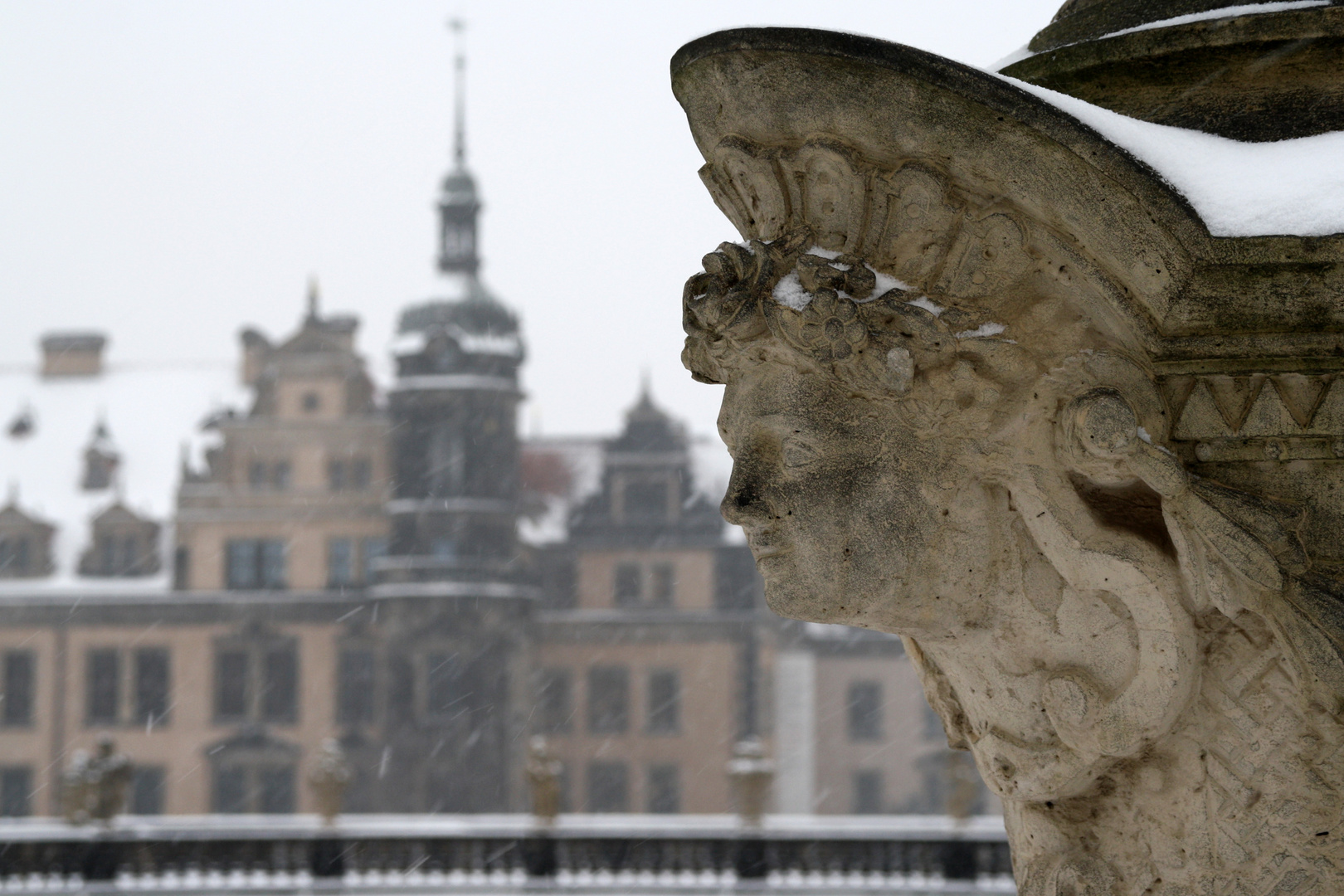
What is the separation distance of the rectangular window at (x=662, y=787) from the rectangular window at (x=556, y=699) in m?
2.40

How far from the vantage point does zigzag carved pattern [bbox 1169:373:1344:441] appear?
1.92 m

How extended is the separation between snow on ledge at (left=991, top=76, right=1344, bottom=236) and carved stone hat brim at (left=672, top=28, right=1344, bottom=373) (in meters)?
0.02

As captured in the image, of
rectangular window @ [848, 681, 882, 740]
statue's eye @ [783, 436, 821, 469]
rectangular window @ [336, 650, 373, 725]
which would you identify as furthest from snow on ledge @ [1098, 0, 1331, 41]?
rectangular window @ [848, 681, 882, 740]

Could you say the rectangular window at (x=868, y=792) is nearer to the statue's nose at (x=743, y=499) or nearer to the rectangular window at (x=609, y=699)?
the rectangular window at (x=609, y=699)

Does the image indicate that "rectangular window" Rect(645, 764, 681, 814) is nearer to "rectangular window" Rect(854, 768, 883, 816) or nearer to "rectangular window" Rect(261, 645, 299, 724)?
"rectangular window" Rect(854, 768, 883, 816)

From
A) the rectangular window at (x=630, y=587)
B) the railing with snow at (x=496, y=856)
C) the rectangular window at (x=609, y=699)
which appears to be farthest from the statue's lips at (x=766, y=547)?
the rectangular window at (x=630, y=587)

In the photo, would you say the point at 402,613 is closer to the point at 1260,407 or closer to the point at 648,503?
the point at 648,503

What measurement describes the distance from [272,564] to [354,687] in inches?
138

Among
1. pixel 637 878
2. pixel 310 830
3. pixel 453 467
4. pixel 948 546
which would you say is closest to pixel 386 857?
pixel 310 830

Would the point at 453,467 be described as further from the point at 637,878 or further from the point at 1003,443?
the point at 1003,443

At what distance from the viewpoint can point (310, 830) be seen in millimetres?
17359

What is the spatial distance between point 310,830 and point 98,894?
240 centimetres

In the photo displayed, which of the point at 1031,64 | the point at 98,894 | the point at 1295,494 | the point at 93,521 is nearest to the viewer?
the point at 1295,494

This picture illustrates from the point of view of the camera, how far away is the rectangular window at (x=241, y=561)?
114 ft
